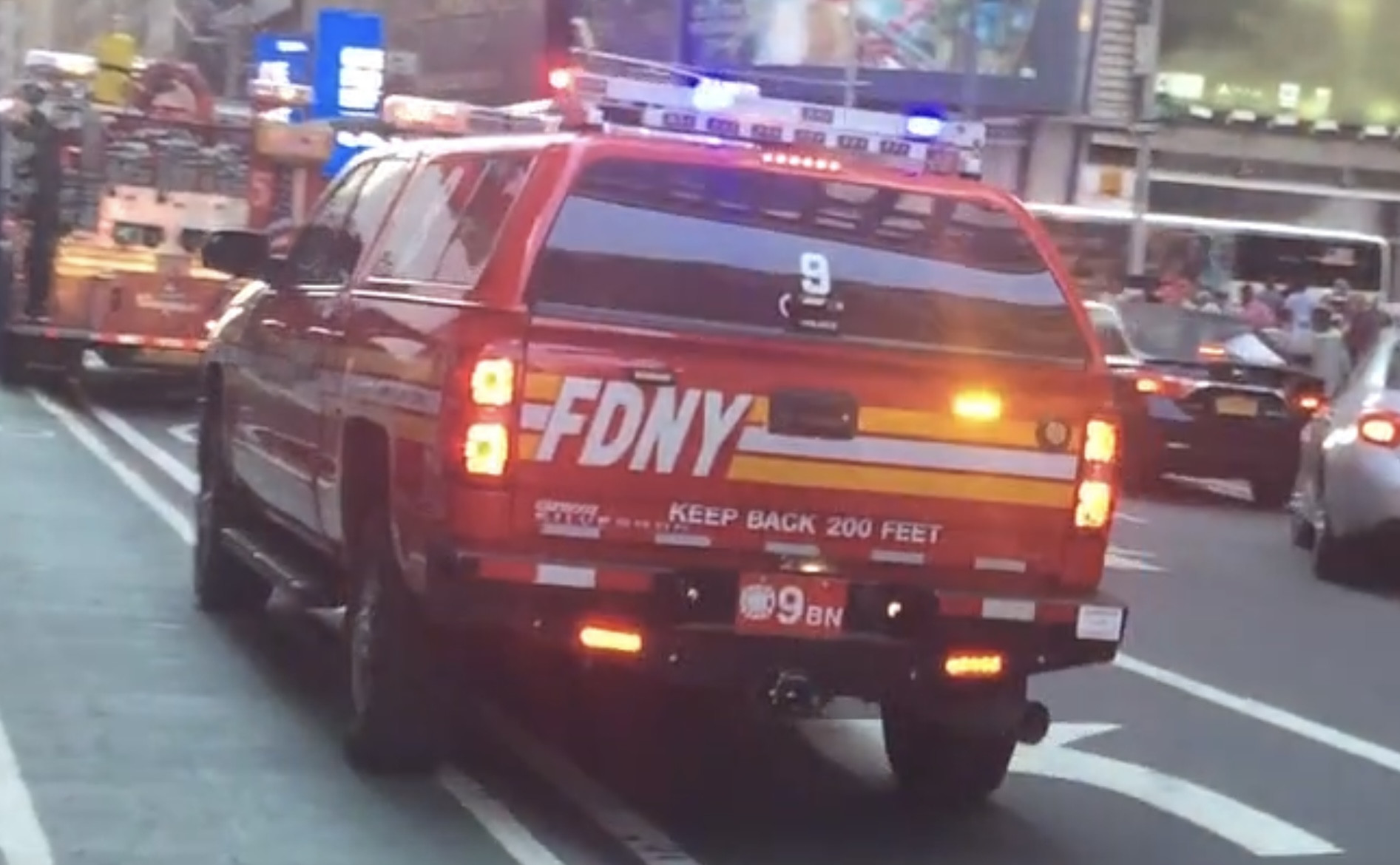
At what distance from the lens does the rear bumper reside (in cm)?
778

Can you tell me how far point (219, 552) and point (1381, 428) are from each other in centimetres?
682

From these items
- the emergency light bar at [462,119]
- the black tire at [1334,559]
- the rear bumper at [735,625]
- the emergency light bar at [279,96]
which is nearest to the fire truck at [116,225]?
the emergency light bar at [279,96]

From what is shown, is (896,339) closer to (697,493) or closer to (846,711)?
(697,493)

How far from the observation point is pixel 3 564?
12.9 meters

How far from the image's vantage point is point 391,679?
27.8ft

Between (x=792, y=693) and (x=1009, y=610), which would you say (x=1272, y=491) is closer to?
(x=1009, y=610)

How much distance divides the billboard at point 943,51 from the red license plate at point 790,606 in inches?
1444

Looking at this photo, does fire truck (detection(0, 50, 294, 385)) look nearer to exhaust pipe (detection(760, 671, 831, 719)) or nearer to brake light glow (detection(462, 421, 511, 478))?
brake light glow (detection(462, 421, 511, 478))

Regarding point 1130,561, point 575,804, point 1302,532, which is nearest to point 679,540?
point 575,804

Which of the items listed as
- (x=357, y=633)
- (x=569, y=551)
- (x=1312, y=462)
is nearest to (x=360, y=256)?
(x=357, y=633)

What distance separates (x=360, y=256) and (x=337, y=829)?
2.48m

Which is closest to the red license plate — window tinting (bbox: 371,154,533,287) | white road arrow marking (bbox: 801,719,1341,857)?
window tinting (bbox: 371,154,533,287)

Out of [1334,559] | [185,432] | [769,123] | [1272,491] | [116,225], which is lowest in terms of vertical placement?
[1272,491]

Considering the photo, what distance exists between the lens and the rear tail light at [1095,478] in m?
8.22
